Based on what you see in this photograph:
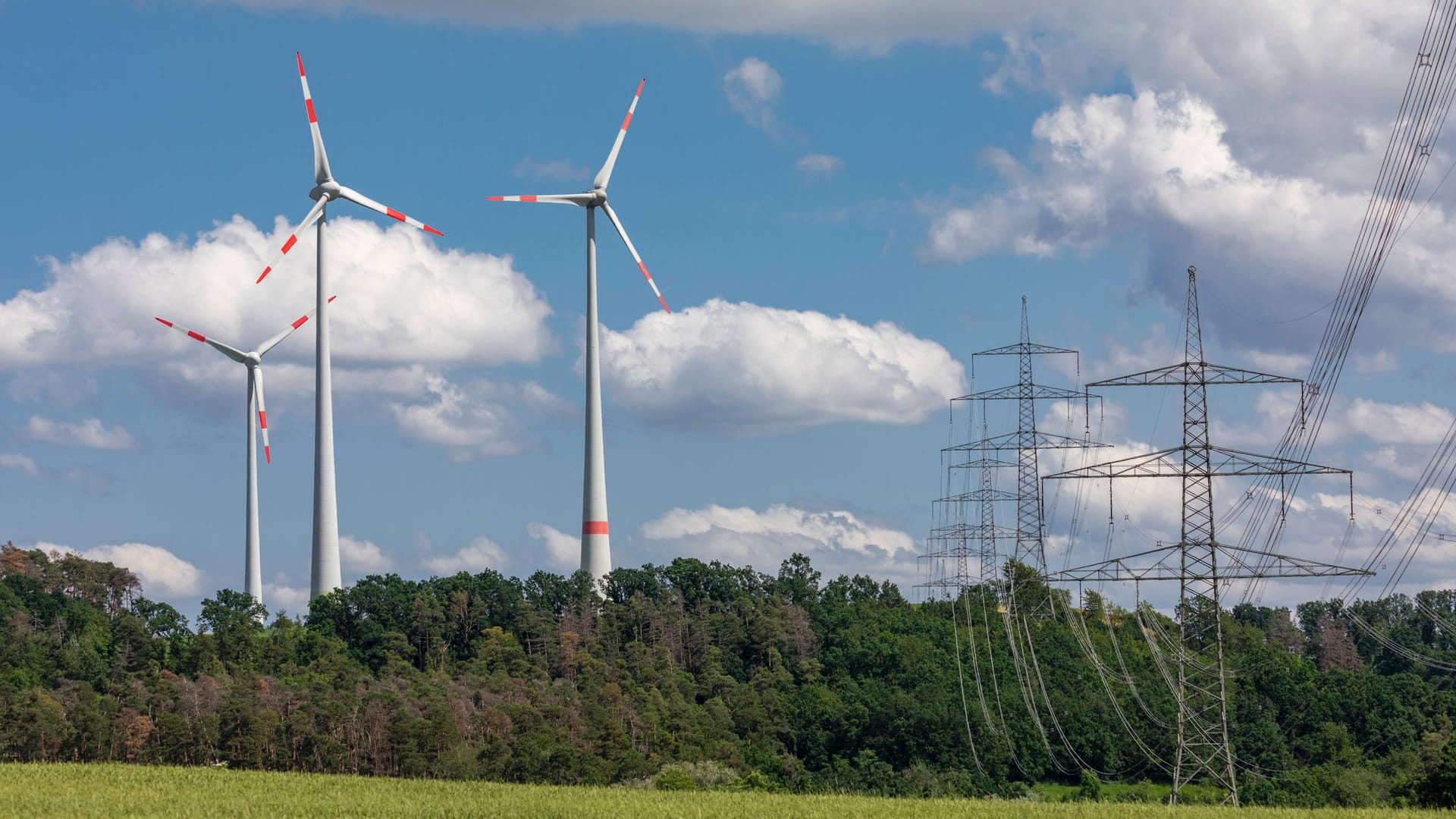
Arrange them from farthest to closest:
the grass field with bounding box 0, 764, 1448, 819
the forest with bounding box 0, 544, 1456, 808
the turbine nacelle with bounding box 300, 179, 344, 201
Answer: the turbine nacelle with bounding box 300, 179, 344, 201, the forest with bounding box 0, 544, 1456, 808, the grass field with bounding box 0, 764, 1448, 819

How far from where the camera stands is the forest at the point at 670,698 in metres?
117

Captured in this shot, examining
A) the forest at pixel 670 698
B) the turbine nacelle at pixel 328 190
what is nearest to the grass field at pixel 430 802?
the forest at pixel 670 698

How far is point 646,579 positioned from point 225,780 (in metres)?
119

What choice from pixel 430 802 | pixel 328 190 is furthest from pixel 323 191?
pixel 430 802

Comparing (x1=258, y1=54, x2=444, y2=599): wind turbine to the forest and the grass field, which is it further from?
the grass field

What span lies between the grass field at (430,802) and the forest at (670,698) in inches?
948

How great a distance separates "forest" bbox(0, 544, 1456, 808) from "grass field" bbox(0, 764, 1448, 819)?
79.0ft

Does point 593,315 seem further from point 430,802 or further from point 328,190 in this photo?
point 430,802

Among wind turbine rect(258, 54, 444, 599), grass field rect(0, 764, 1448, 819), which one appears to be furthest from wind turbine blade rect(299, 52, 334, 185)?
grass field rect(0, 764, 1448, 819)

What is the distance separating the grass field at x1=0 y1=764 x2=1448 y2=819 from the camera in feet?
219

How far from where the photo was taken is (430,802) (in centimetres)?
7088

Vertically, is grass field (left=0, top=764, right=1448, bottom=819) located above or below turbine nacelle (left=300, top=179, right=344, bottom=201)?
below

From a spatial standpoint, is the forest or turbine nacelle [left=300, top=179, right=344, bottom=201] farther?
turbine nacelle [left=300, top=179, right=344, bottom=201]

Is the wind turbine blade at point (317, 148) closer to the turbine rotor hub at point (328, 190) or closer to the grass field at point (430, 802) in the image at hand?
the turbine rotor hub at point (328, 190)
